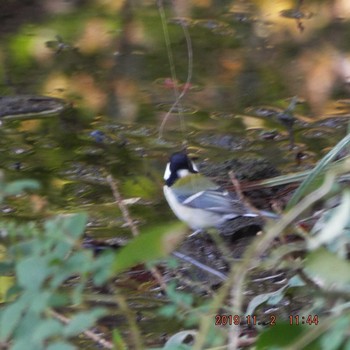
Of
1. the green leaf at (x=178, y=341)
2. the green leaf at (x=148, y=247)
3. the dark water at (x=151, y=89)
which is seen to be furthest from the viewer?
the dark water at (x=151, y=89)

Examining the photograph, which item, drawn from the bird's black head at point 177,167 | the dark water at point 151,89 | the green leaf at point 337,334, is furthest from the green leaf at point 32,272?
the bird's black head at point 177,167

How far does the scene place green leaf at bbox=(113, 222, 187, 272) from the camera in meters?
1.63

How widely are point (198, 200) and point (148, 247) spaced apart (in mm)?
2603

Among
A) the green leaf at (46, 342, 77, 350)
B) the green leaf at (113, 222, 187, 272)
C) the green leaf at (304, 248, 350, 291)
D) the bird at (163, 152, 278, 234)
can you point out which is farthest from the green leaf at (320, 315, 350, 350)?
the bird at (163, 152, 278, 234)

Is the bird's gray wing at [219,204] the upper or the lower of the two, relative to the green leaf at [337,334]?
lower

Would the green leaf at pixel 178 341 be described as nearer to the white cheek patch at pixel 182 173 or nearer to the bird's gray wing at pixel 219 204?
the bird's gray wing at pixel 219 204

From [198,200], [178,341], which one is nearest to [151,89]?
[198,200]

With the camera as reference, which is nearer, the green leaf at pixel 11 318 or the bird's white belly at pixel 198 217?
the green leaf at pixel 11 318

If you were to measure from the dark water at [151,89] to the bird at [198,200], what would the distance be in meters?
0.22

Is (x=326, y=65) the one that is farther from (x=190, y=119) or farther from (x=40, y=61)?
(x=40, y=61)

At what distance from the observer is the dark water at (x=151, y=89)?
197 inches

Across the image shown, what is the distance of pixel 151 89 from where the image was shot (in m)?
6.18

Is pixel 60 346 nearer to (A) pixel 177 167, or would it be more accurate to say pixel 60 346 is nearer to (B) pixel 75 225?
(B) pixel 75 225

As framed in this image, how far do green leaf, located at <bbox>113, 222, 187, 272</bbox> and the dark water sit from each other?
2.68m
